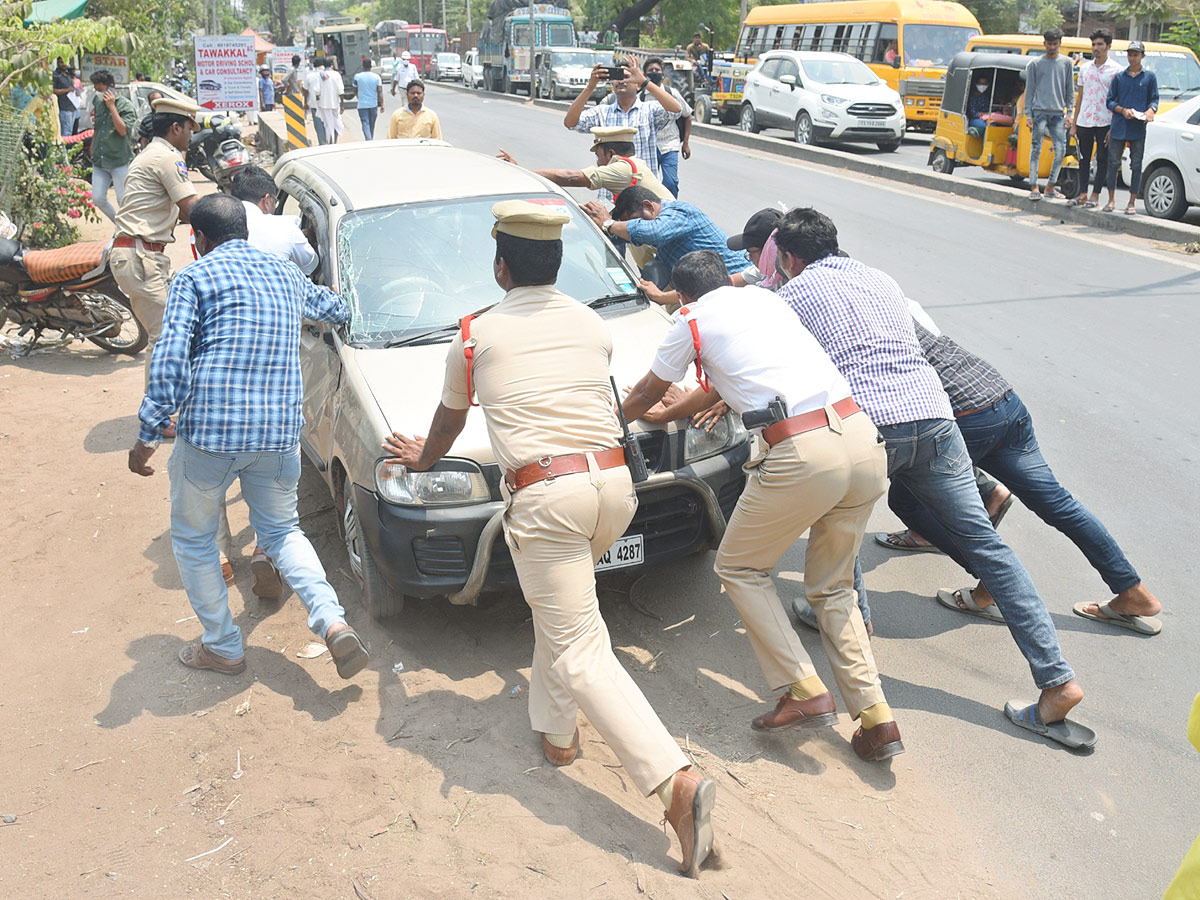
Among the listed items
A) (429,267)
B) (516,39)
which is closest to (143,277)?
(429,267)

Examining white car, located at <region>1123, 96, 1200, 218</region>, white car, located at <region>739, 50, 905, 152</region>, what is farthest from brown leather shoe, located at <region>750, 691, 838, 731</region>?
white car, located at <region>739, 50, 905, 152</region>

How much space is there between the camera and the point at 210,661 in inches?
170

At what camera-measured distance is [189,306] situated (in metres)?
3.91

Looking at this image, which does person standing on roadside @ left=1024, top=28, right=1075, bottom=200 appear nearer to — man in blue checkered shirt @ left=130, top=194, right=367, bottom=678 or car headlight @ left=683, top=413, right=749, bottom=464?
car headlight @ left=683, top=413, right=749, bottom=464

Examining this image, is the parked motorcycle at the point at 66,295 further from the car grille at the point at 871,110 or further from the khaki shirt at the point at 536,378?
the car grille at the point at 871,110

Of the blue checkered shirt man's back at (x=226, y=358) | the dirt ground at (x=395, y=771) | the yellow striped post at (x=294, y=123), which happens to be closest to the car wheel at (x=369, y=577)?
the dirt ground at (x=395, y=771)

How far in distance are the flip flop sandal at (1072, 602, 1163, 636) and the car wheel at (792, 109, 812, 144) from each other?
702 inches

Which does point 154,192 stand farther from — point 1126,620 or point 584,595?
point 1126,620

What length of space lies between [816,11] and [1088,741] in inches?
1025

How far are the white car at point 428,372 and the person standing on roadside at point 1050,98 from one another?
9758mm

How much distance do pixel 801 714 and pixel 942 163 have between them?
15.3 meters

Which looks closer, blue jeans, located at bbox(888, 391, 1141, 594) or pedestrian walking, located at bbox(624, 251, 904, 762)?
pedestrian walking, located at bbox(624, 251, 904, 762)

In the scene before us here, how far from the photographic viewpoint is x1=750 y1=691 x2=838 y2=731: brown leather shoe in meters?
3.68

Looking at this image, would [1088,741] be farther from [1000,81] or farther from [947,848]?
[1000,81]
